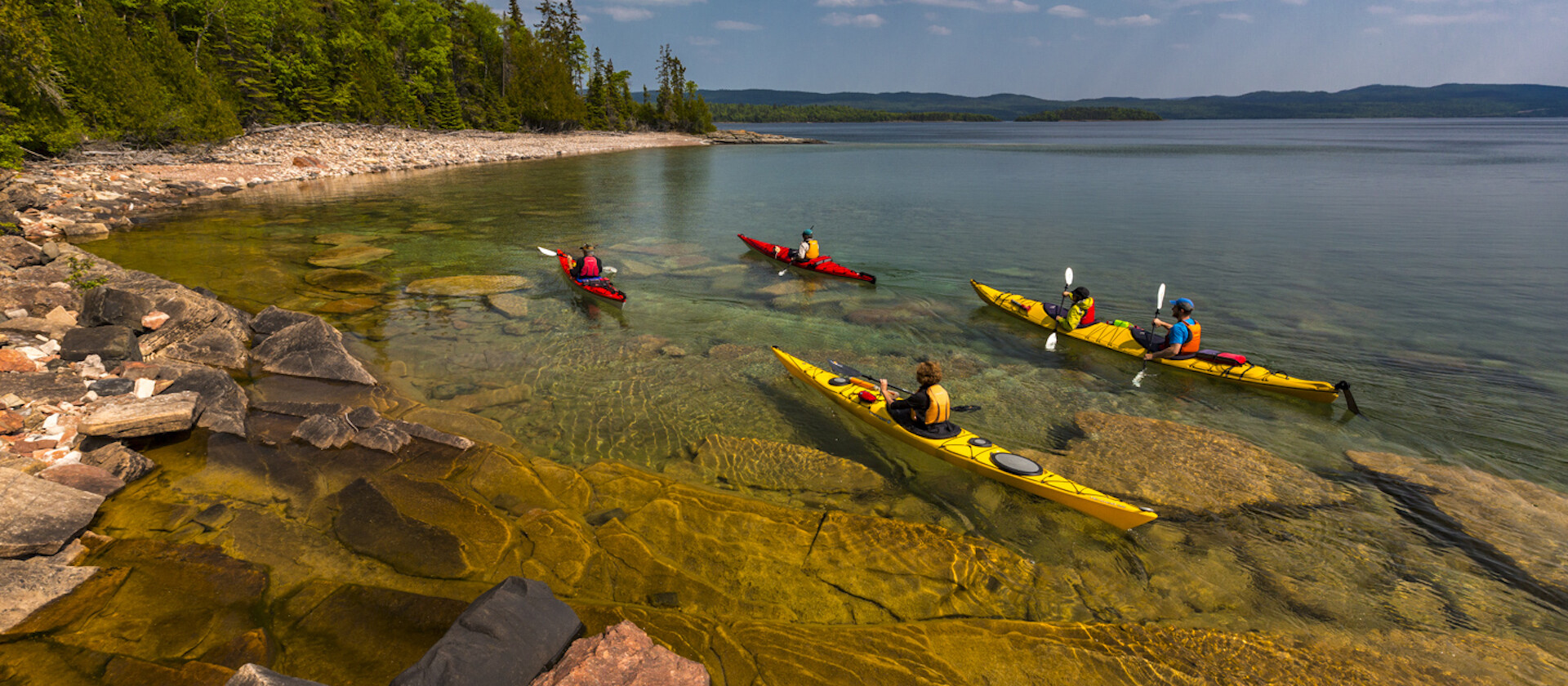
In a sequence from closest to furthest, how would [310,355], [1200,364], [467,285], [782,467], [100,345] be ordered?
[782,467] < [100,345] < [310,355] < [1200,364] < [467,285]

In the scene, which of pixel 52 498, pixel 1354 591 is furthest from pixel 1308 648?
pixel 52 498

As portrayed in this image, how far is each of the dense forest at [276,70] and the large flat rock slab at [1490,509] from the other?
43.5 m

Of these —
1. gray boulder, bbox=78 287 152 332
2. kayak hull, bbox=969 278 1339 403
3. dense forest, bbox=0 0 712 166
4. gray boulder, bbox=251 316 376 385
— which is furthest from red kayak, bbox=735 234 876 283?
dense forest, bbox=0 0 712 166

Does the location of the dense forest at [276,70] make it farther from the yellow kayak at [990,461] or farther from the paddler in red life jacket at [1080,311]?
the paddler in red life jacket at [1080,311]

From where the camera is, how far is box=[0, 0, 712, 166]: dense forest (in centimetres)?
2761

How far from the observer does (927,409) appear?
827 cm

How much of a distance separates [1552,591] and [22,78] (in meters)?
47.7

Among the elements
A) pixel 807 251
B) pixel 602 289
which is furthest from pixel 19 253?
pixel 807 251

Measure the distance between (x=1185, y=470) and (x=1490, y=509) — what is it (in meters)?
3.61

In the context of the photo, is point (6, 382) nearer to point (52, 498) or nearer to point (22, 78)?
point (52, 498)

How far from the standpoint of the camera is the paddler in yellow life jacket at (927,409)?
8.12m

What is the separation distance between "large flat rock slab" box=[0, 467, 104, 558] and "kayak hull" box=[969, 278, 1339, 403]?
15833 mm

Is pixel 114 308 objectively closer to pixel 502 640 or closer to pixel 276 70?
pixel 502 640

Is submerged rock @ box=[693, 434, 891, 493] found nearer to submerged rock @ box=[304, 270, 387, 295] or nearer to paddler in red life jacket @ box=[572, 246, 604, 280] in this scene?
paddler in red life jacket @ box=[572, 246, 604, 280]
